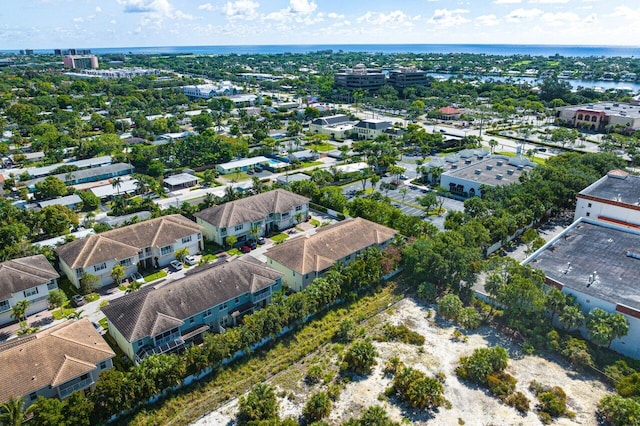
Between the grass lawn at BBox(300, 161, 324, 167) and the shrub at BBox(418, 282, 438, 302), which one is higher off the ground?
the grass lawn at BBox(300, 161, 324, 167)

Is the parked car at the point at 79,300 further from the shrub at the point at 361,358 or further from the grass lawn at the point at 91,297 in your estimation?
the shrub at the point at 361,358

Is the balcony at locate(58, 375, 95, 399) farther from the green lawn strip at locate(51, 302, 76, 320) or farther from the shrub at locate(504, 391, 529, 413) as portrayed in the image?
the shrub at locate(504, 391, 529, 413)

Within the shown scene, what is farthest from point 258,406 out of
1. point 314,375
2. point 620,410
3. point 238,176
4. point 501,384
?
point 238,176

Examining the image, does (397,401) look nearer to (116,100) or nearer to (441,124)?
(441,124)

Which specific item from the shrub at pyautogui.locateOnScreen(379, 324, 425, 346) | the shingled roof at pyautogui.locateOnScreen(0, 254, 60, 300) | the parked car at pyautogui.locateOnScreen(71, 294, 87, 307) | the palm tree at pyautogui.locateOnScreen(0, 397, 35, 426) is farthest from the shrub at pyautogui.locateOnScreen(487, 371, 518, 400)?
the shingled roof at pyautogui.locateOnScreen(0, 254, 60, 300)

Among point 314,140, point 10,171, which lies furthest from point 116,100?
point 314,140
